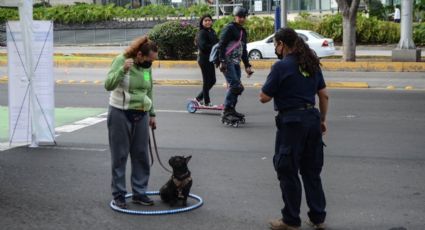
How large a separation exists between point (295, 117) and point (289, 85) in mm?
268

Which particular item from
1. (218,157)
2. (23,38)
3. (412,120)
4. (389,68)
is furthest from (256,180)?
(389,68)

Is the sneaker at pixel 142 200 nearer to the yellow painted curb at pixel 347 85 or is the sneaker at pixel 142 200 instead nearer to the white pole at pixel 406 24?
the yellow painted curb at pixel 347 85

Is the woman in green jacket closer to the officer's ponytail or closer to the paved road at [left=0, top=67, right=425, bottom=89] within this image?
the officer's ponytail

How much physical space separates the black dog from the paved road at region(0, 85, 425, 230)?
0.76 feet

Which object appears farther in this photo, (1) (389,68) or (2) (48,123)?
(1) (389,68)

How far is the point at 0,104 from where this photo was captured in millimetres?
15062

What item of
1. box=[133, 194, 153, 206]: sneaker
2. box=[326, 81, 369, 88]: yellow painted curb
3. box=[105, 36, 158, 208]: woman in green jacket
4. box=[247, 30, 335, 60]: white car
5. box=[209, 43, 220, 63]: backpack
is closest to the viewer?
box=[105, 36, 158, 208]: woman in green jacket

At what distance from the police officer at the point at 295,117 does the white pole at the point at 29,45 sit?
4.74 metres

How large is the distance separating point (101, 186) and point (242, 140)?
10.5ft

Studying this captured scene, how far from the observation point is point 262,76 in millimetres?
20672

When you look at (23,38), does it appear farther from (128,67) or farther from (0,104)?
(0,104)

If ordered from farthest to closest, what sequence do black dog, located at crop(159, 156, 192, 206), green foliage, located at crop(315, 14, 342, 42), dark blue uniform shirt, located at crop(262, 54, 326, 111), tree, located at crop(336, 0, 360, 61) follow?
1. green foliage, located at crop(315, 14, 342, 42)
2. tree, located at crop(336, 0, 360, 61)
3. black dog, located at crop(159, 156, 192, 206)
4. dark blue uniform shirt, located at crop(262, 54, 326, 111)

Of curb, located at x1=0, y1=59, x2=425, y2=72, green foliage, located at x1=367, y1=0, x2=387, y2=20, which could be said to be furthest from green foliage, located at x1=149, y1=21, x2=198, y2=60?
green foliage, located at x1=367, y1=0, x2=387, y2=20

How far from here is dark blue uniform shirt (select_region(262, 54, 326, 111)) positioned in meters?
5.93
